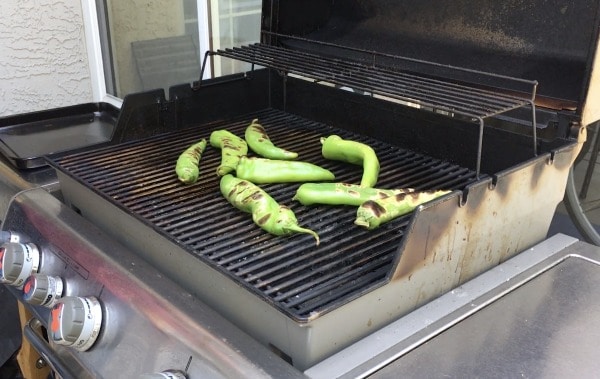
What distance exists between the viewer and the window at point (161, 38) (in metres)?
2.04

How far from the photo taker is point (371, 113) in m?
1.30

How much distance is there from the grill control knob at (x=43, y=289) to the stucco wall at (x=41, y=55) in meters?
1.43

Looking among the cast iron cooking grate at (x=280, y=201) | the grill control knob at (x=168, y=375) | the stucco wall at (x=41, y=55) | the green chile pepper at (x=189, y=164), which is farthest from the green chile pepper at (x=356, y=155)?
the stucco wall at (x=41, y=55)

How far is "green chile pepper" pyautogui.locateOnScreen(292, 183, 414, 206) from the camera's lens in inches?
37.9

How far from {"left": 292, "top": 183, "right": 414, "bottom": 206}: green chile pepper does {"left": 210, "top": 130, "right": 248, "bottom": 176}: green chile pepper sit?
0.64ft

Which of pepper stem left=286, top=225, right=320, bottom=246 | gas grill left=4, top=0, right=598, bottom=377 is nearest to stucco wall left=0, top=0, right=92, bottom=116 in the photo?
gas grill left=4, top=0, right=598, bottom=377

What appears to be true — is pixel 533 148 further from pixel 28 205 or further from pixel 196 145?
pixel 28 205

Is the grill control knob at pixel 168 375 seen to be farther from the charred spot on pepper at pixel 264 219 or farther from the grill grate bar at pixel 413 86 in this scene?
the grill grate bar at pixel 413 86

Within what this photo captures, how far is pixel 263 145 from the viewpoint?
3.92ft

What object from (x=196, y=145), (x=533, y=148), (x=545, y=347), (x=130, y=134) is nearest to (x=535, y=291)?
(x=545, y=347)

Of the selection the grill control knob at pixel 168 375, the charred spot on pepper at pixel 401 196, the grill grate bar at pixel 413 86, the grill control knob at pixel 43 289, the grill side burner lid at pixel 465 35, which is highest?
the grill side burner lid at pixel 465 35

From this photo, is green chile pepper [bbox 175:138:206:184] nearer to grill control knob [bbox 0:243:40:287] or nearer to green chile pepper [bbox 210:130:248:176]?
green chile pepper [bbox 210:130:248:176]

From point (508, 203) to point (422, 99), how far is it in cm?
25

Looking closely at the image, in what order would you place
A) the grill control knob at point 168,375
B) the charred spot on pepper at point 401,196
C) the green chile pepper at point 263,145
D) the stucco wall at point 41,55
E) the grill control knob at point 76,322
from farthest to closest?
1. the stucco wall at point 41,55
2. the green chile pepper at point 263,145
3. the charred spot on pepper at point 401,196
4. the grill control knob at point 76,322
5. the grill control knob at point 168,375
